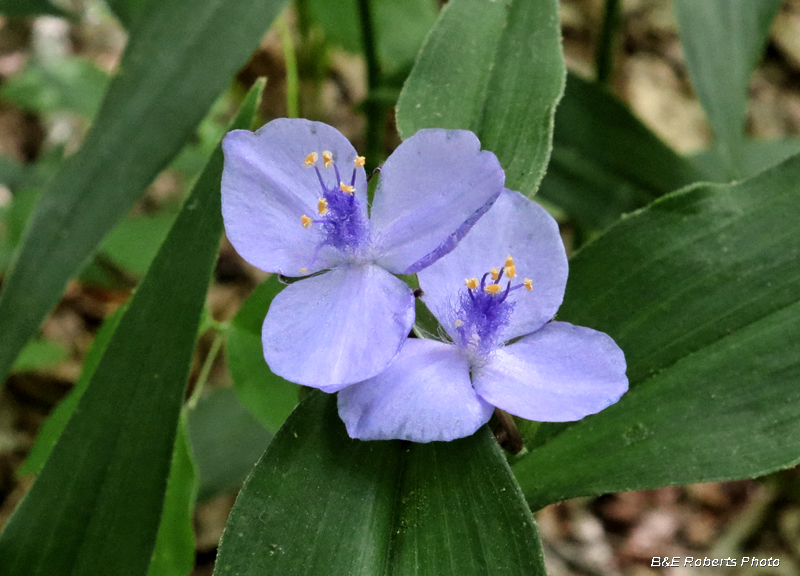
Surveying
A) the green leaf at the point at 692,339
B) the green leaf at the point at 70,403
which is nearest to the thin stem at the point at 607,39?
the green leaf at the point at 692,339

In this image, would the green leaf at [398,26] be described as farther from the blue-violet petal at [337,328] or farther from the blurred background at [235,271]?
the blue-violet petal at [337,328]

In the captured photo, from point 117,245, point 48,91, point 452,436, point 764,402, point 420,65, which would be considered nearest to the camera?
point 452,436

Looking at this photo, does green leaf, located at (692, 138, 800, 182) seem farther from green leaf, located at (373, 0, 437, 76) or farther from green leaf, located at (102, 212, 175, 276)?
green leaf, located at (102, 212, 175, 276)

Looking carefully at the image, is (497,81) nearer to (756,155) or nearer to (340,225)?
(340,225)

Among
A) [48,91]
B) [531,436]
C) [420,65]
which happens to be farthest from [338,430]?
[48,91]

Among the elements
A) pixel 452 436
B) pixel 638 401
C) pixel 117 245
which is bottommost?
pixel 117 245

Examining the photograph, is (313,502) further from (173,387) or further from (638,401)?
(638,401)
